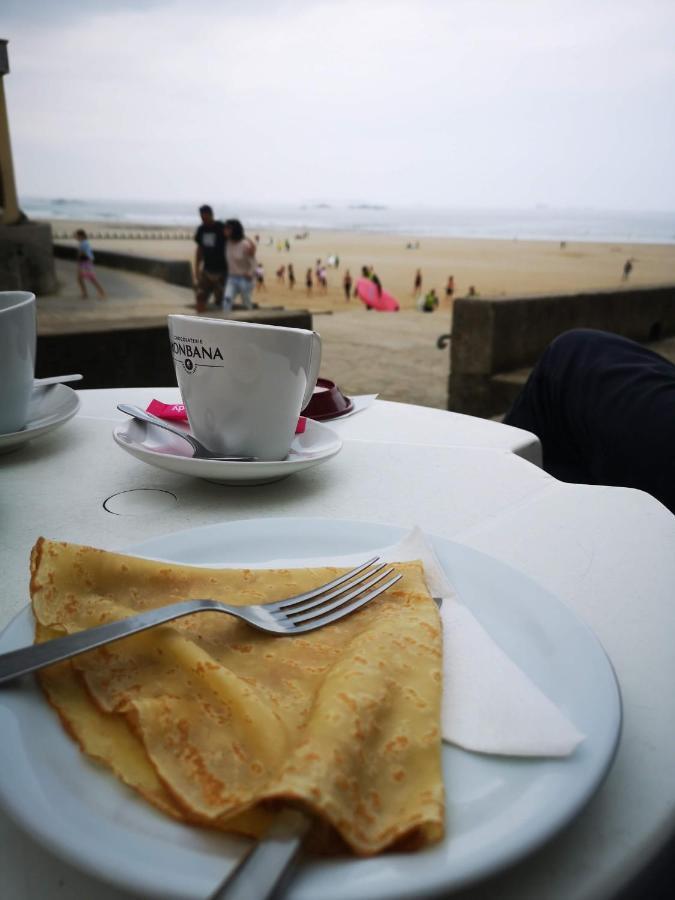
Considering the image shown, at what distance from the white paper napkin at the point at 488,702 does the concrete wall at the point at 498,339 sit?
433cm

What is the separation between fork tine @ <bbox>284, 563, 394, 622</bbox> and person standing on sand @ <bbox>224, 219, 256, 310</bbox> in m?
9.94

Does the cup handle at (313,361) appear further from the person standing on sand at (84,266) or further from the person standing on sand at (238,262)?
the person standing on sand at (84,266)

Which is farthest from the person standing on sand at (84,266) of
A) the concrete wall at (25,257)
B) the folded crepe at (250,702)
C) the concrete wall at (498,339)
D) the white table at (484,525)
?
the folded crepe at (250,702)

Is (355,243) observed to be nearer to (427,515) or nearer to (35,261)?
(35,261)

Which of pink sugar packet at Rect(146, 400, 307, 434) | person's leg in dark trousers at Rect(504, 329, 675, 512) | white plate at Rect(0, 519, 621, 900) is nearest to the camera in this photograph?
white plate at Rect(0, 519, 621, 900)

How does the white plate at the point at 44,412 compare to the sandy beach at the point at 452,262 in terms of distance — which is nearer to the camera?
the white plate at the point at 44,412

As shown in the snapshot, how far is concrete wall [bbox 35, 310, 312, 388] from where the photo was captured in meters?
3.24

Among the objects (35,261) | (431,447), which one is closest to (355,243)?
(35,261)

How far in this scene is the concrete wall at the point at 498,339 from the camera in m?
4.86

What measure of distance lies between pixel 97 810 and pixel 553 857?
255 millimetres

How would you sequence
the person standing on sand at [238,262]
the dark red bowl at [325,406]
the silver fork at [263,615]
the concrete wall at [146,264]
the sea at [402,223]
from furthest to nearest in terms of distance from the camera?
the sea at [402,223] < the concrete wall at [146,264] < the person standing on sand at [238,262] < the dark red bowl at [325,406] < the silver fork at [263,615]

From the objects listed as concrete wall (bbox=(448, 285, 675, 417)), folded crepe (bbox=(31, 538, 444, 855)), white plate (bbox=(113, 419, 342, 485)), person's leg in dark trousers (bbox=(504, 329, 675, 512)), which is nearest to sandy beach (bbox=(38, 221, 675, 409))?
concrete wall (bbox=(448, 285, 675, 417))

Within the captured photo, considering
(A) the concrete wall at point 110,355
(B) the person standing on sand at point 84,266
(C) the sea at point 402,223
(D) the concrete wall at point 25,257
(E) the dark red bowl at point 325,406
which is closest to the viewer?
(E) the dark red bowl at point 325,406

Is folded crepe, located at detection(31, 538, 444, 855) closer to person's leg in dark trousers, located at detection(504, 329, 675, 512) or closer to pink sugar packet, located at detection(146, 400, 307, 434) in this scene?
pink sugar packet, located at detection(146, 400, 307, 434)
